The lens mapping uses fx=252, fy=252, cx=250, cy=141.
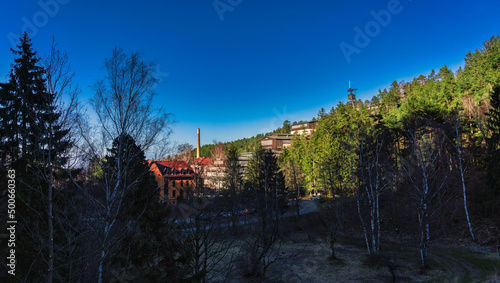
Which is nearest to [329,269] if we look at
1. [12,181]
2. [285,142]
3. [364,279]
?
[364,279]

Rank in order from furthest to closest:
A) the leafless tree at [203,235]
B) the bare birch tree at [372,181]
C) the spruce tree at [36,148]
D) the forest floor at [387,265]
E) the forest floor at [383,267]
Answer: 1. the bare birch tree at [372,181]
2. the forest floor at [387,265]
3. the forest floor at [383,267]
4. the leafless tree at [203,235]
5. the spruce tree at [36,148]

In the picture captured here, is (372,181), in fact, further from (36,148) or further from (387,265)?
(36,148)

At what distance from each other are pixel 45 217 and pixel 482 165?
1935 inches

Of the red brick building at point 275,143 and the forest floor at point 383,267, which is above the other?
the red brick building at point 275,143

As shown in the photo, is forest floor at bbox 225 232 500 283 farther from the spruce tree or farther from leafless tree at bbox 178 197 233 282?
the spruce tree

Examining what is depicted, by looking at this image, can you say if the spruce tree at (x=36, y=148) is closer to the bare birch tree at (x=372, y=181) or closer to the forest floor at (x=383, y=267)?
the forest floor at (x=383, y=267)

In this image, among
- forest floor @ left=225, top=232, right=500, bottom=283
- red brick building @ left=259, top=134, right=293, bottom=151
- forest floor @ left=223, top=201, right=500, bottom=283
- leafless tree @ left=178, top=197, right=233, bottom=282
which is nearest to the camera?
leafless tree @ left=178, top=197, right=233, bottom=282

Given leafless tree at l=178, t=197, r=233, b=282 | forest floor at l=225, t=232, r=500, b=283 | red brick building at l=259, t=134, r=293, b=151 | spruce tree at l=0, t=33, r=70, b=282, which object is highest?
red brick building at l=259, t=134, r=293, b=151

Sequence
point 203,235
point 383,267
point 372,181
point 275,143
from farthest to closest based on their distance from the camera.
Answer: point 275,143 < point 372,181 < point 383,267 < point 203,235

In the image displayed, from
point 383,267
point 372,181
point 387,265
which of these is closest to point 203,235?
point 387,265

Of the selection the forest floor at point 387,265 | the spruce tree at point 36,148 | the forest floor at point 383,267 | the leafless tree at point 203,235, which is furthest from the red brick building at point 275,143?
the spruce tree at point 36,148

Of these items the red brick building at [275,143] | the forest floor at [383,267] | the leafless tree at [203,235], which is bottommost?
the forest floor at [383,267]

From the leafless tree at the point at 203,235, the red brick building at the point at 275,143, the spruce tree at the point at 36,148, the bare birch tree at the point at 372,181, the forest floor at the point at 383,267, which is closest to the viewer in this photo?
the spruce tree at the point at 36,148

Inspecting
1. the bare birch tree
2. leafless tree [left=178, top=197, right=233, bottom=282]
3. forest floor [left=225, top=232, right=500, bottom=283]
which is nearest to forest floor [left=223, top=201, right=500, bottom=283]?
forest floor [left=225, top=232, right=500, bottom=283]
